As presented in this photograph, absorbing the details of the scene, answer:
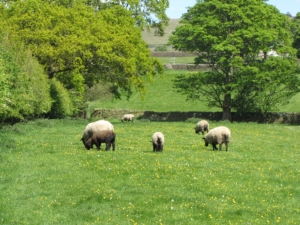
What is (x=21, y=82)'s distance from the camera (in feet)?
136

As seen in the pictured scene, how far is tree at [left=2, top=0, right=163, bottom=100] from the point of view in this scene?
168ft

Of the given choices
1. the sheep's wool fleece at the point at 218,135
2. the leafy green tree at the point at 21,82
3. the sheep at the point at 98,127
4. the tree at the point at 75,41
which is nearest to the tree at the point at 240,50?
the tree at the point at 75,41

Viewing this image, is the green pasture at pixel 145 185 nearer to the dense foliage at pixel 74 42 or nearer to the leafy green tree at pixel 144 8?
the dense foliage at pixel 74 42

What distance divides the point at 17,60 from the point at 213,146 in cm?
2080

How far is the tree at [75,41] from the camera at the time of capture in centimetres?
5116

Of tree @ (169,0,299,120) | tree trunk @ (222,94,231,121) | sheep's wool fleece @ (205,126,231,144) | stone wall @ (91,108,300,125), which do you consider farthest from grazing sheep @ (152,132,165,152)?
stone wall @ (91,108,300,125)

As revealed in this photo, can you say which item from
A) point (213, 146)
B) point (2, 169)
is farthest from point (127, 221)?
point (213, 146)

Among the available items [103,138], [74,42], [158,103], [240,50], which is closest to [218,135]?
[103,138]

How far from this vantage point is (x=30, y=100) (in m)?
44.5

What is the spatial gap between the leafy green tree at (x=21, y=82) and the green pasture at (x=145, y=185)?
7589 millimetres

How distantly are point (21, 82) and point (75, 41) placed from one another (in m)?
11.4

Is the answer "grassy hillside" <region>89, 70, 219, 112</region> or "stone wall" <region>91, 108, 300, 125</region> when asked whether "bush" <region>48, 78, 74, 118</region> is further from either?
"grassy hillside" <region>89, 70, 219, 112</region>

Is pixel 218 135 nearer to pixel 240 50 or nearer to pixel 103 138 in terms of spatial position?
pixel 103 138

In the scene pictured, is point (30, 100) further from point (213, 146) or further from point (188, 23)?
point (188, 23)
